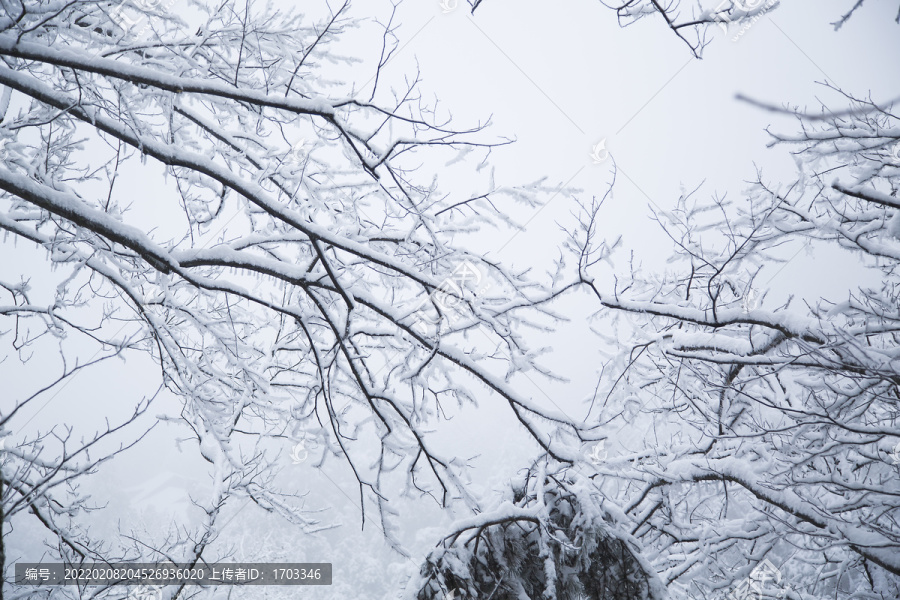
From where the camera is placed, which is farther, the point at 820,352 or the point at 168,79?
the point at 820,352

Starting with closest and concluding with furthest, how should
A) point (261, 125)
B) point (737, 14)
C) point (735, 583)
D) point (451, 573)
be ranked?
1. point (737, 14)
2. point (451, 573)
3. point (261, 125)
4. point (735, 583)

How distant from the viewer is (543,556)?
2.21 metres

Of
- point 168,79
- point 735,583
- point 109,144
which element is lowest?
point 735,583

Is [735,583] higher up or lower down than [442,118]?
lower down

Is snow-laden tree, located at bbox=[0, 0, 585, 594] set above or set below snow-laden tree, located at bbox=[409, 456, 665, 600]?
above

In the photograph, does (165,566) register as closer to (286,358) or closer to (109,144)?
(286,358)

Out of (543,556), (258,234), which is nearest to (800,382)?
(543,556)

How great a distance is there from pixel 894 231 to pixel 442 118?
97.0 inches

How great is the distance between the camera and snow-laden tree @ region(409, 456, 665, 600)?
2135 millimetres

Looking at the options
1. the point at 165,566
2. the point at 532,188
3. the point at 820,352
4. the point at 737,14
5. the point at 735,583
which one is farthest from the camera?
the point at 735,583

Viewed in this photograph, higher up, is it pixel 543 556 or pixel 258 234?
pixel 258 234

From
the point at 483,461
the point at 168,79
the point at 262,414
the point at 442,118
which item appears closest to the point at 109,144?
the point at 168,79

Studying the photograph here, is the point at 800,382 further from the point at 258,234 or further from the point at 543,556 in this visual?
the point at 258,234

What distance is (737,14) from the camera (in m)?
1.63
